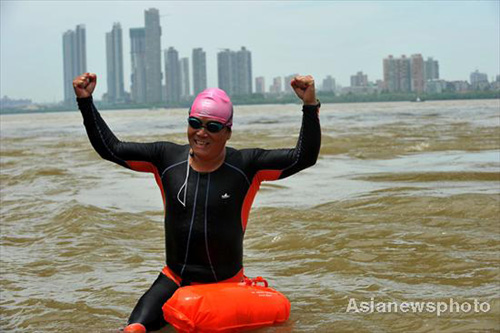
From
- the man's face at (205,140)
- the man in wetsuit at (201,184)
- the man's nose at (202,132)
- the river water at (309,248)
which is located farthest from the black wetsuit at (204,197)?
the river water at (309,248)

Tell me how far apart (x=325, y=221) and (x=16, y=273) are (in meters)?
4.23

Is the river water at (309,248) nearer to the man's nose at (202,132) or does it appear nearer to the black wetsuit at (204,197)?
the black wetsuit at (204,197)

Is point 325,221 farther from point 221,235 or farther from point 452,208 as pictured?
point 221,235

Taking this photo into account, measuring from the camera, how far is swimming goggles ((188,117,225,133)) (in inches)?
186

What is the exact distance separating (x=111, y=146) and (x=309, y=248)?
4106 mm

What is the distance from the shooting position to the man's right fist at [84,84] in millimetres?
4871

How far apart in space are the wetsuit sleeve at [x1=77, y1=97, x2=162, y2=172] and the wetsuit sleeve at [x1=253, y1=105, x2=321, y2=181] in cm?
74

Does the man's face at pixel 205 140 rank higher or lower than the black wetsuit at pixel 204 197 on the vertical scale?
higher

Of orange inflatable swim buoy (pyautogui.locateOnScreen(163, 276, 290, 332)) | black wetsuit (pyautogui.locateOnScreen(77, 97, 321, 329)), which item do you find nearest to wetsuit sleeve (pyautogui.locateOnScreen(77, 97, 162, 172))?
black wetsuit (pyautogui.locateOnScreen(77, 97, 321, 329))

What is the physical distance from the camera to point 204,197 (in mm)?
4930

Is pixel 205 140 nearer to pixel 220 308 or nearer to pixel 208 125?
pixel 208 125

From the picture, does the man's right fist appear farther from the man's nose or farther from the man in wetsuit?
the man's nose

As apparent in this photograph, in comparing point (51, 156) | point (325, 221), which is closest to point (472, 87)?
point (51, 156)

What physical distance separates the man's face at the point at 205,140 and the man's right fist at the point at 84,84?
0.72m
